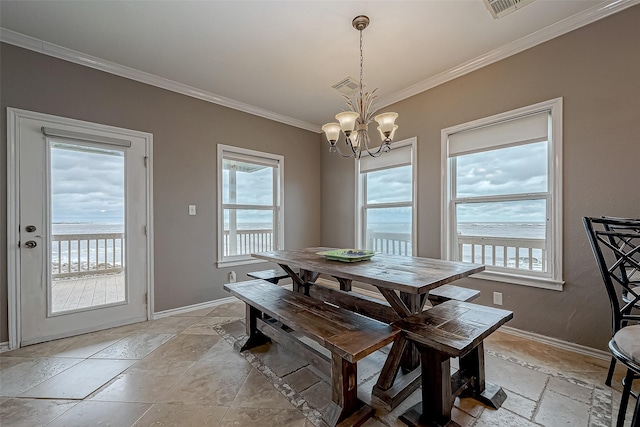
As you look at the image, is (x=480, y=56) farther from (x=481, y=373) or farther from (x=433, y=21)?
(x=481, y=373)

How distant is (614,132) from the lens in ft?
6.73

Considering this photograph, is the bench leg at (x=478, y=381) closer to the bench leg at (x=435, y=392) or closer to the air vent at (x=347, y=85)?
the bench leg at (x=435, y=392)

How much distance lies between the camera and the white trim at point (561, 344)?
2078 millimetres

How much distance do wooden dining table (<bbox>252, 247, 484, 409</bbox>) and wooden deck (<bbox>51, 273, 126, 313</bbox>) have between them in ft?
5.73

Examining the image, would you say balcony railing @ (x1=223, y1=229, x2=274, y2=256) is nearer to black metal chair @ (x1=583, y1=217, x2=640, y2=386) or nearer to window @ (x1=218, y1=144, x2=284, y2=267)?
window @ (x1=218, y1=144, x2=284, y2=267)

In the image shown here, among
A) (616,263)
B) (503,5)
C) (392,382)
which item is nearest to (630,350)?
(616,263)

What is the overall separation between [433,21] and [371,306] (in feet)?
7.68

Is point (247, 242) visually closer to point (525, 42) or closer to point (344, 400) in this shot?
point (344, 400)

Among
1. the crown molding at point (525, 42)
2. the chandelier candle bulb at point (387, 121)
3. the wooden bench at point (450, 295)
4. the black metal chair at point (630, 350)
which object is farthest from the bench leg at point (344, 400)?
the crown molding at point (525, 42)

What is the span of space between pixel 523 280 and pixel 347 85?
107 inches

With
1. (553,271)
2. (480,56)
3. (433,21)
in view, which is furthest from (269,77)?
(553,271)

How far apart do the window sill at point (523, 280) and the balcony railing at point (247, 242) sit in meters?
2.76

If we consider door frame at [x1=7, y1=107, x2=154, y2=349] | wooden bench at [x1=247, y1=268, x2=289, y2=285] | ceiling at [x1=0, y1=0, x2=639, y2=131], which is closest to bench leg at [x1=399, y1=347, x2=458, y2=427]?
wooden bench at [x1=247, y1=268, x2=289, y2=285]

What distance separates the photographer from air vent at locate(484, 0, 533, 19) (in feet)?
6.30
